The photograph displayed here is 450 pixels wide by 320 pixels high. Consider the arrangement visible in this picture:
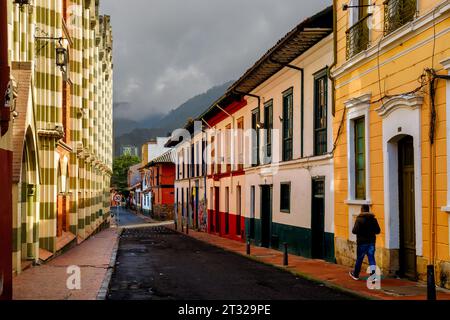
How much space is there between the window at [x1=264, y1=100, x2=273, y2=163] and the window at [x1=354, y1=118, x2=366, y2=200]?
8.38m

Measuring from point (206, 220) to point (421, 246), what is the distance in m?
28.7

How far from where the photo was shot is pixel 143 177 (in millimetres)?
91875

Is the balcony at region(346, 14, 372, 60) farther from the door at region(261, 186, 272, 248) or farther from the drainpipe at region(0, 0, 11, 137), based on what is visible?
the door at region(261, 186, 272, 248)

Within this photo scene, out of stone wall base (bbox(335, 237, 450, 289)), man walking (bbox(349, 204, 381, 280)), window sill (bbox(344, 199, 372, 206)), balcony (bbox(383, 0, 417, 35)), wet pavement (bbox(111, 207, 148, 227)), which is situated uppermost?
balcony (bbox(383, 0, 417, 35))

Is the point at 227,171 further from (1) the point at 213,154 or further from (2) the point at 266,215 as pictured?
(2) the point at 266,215

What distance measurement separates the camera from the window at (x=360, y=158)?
1522 cm

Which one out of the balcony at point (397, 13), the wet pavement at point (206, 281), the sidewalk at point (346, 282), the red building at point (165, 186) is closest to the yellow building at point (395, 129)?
the balcony at point (397, 13)

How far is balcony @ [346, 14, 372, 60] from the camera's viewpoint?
14797 millimetres

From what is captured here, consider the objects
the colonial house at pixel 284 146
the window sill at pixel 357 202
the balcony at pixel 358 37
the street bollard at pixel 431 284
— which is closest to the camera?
the street bollard at pixel 431 284

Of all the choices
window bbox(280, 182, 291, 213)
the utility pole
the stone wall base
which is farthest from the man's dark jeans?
window bbox(280, 182, 291, 213)

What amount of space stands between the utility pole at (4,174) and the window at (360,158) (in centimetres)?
866

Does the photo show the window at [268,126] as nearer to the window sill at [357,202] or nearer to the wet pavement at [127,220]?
the window sill at [357,202]

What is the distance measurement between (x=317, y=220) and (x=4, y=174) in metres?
11.4
